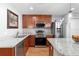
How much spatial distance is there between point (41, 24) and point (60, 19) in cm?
32

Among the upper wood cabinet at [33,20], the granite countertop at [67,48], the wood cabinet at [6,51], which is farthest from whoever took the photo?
the upper wood cabinet at [33,20]

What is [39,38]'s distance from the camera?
2326 mm

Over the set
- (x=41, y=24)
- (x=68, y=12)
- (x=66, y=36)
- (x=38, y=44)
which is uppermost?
(x=68, y=12)

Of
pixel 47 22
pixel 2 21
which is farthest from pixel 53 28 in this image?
pixel 2 21

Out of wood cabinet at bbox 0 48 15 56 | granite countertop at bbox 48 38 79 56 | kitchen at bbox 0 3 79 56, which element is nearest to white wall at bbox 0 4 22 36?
kitchen at bbox 0 3 79 56

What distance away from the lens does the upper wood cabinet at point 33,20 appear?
6.79 ft

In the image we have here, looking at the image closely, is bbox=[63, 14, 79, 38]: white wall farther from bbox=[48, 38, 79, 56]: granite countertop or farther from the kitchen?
bbox=[48, 38, 79, 56]: granite countertop

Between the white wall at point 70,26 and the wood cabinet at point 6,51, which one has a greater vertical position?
the white wall at point 70,26

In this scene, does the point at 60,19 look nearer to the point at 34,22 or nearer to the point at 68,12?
the point at 68,12

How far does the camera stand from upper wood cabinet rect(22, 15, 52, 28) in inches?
81.4

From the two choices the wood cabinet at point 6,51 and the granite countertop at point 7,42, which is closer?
the wood cabinet at point 6,51

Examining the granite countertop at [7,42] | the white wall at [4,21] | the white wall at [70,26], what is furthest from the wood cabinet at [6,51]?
the white wall at [70,26]

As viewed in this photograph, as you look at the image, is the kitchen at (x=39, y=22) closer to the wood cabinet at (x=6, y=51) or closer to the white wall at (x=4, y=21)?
the white wall at (x=4, y=21)

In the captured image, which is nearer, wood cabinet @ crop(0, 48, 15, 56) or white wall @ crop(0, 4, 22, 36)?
wood cabinet @ crop(0, 48, 15, 56)
